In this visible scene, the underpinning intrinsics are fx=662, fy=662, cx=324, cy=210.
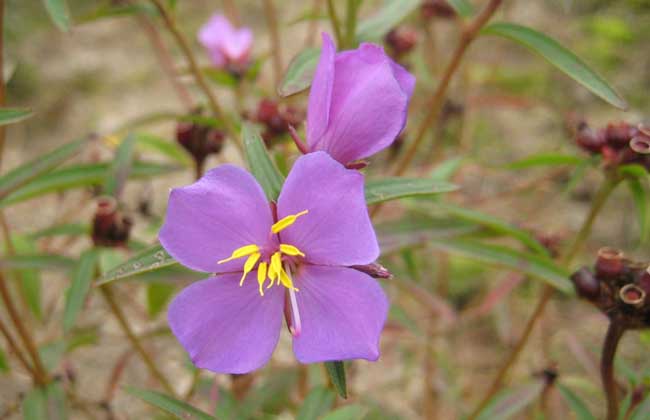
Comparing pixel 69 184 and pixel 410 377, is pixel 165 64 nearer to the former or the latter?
pixel 69 184

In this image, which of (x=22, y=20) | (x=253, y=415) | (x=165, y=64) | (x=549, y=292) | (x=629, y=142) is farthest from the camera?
(x=22, y=20)

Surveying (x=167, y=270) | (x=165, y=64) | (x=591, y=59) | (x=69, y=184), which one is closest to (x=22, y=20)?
(x=165, y=64)

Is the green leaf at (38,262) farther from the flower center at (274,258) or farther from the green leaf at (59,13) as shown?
the flower center at (274,258)

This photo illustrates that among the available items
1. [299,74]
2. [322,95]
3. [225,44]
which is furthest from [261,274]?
[225,44]

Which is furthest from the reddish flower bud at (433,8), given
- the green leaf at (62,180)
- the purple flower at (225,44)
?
the green leaf at (62,180)

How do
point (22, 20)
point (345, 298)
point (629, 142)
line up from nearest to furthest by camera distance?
point (345, 298), point (629, 142), point (22, 20)

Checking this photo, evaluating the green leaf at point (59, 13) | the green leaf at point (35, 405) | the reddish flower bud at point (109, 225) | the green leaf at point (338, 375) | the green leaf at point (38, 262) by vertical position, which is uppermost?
the green leaf at point (59, 13)
